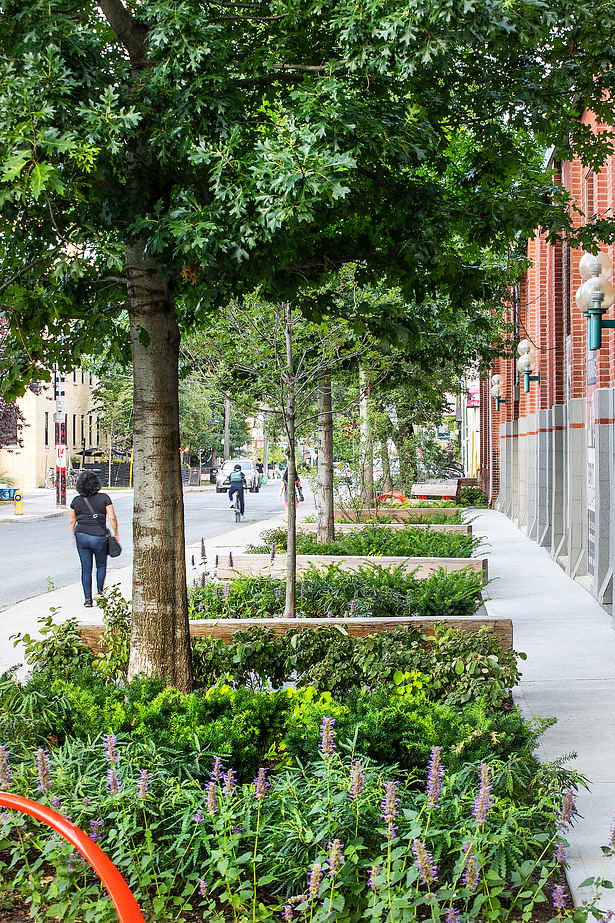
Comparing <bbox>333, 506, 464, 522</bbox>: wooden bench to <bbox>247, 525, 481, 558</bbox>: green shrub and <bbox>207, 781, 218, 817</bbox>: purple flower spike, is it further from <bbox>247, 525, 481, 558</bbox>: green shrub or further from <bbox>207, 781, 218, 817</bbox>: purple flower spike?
<bbox>207, 781, 218, 817</bbox>: purple flower spike

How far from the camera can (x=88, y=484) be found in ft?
39.5

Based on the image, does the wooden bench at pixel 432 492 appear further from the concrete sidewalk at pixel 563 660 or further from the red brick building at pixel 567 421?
the concrete sidewalk at pixel 563 660

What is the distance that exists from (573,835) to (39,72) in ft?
13.6

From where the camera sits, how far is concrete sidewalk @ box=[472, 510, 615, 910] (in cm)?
458

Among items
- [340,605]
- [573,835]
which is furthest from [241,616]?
[573,835]

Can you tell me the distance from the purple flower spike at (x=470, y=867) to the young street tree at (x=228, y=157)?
2.47 meters

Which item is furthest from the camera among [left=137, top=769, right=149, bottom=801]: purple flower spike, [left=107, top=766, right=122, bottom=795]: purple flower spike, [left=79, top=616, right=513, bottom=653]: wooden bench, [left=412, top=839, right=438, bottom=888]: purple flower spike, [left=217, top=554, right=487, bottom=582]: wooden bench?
[left=217, top=554, right=487, bottom=582]: wooden bench

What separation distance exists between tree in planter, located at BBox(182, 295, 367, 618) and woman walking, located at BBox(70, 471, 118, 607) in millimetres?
2894

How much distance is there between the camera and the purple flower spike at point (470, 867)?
10.8 feet

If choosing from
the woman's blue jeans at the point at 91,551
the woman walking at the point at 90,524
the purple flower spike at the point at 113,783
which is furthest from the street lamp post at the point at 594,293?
the purple flower spike at the point at 113,783

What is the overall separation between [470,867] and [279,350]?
21.6 feet

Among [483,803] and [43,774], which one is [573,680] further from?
[43,774]

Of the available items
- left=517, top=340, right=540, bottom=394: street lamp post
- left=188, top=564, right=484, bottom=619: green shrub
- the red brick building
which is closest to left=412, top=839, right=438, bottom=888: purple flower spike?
left=188, top=564, right=484, bottom=619: green shrub

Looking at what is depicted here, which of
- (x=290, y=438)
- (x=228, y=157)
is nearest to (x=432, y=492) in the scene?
(x=290, y=438)
